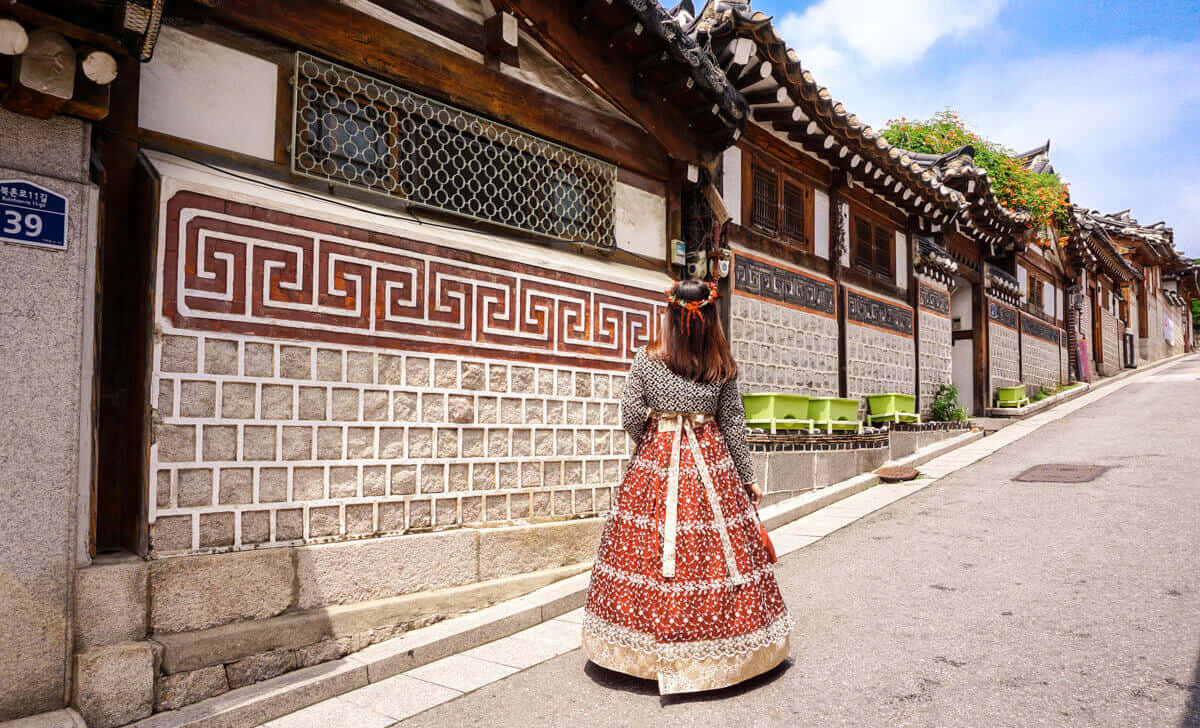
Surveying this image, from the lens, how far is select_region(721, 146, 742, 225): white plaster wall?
32.5 feet

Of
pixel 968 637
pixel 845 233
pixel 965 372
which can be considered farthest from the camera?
pixel 965 372

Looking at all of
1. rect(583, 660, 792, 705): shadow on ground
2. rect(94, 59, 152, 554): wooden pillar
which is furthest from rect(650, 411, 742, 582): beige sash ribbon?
rect(94, 59, 152, 554): wooden pillar

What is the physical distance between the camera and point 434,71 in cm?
592

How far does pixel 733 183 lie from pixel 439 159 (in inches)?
201

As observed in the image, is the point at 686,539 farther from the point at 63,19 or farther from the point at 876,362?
the point at 876,362

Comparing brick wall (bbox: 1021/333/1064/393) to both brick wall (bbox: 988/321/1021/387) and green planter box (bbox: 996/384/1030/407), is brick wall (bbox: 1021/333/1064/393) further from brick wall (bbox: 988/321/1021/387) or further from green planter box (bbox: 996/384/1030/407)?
green planter box (bbox: 996/384/1030/407)

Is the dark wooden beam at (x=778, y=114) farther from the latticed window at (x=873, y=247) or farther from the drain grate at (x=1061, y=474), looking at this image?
the drain grate at (x=1061, y=474)

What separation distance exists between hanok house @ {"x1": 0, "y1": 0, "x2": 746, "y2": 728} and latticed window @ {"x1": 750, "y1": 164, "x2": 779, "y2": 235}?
352 cm

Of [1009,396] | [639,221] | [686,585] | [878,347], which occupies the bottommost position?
[686,585]

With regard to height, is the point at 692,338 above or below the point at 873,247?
below

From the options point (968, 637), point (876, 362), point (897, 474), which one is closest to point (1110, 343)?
point (876, 362)

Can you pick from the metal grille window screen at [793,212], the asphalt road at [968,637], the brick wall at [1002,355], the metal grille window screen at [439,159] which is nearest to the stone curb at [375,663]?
the asphalt road at [968,637]

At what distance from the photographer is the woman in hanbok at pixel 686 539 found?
4.16 meters

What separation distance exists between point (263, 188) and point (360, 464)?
1.90 metres
